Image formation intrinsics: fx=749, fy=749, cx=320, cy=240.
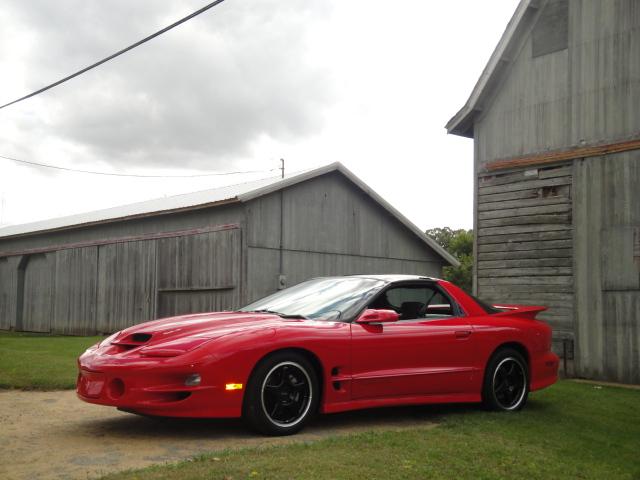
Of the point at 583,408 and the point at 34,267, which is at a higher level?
the point at 34,267

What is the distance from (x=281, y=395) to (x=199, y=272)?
572 inches

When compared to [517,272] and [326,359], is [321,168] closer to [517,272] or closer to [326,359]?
[517,272]

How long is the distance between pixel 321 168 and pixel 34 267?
13.5 meters

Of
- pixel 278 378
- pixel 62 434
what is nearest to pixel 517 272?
pixel 278 378

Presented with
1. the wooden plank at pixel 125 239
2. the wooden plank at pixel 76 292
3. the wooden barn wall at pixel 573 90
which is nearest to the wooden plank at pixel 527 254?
the wooden barn wall at pixel 573 90

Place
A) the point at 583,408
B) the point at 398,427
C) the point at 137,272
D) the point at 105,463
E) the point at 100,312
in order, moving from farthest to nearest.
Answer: the point at 100,312, the point at 137,272, the point at 583,408, the point at 398,427, the point at 105,463

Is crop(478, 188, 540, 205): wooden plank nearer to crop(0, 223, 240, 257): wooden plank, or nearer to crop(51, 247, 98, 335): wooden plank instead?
crop(0, 223, 240, 257): wooden plank

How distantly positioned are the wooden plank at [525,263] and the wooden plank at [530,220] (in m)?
0.62

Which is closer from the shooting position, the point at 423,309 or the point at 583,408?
the point at 423,309

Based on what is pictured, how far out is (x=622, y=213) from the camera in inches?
452

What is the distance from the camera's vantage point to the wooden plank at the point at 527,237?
12359 millimetres

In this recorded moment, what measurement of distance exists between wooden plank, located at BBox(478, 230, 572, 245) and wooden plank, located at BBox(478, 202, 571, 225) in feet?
1.08

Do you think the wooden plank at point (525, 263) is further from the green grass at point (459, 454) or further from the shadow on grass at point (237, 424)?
the shadow on grass at point (237, 424)

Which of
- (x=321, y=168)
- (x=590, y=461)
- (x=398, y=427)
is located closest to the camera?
(x=590, y=461)
